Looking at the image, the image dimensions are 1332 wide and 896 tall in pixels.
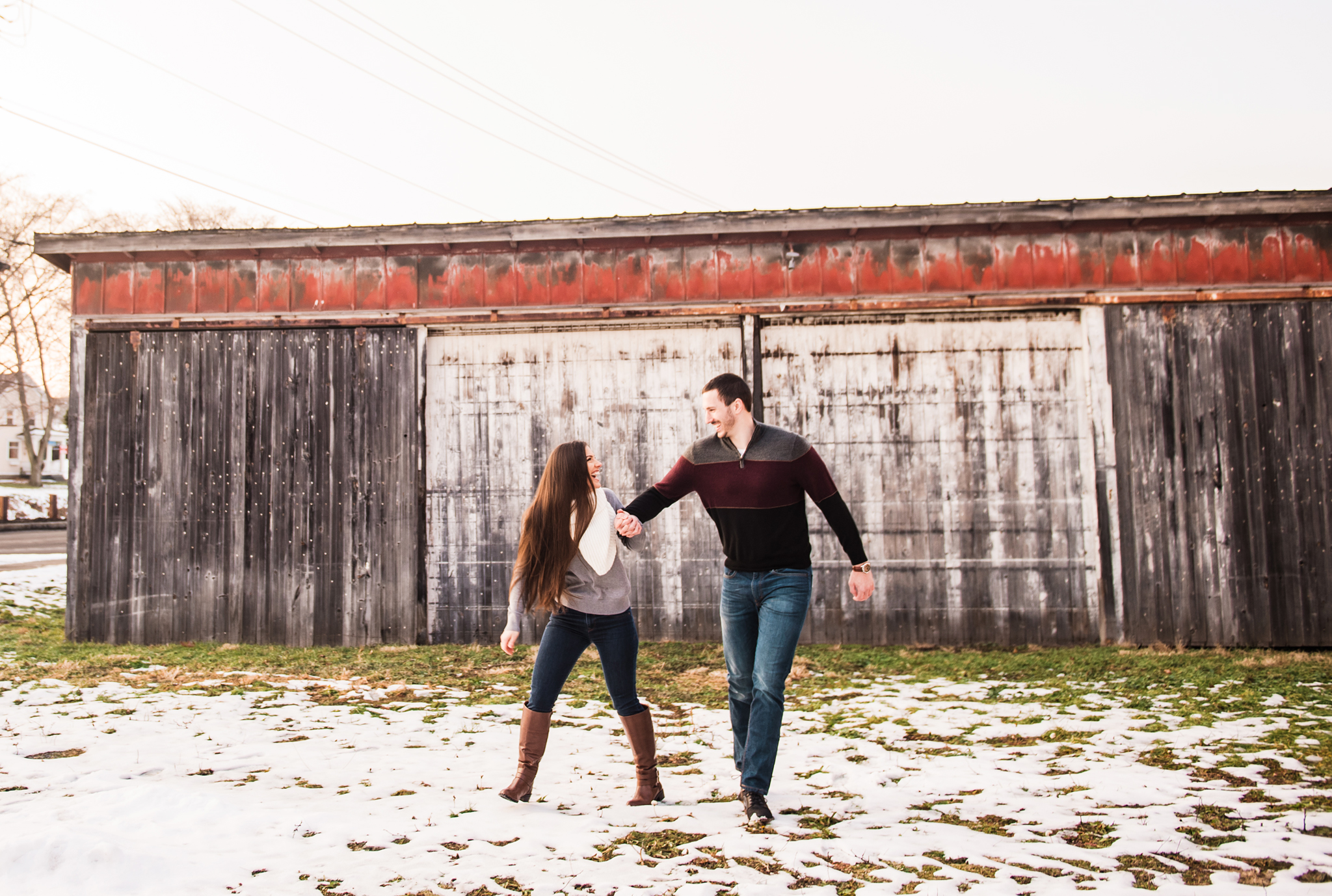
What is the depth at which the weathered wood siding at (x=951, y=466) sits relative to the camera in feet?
26.8

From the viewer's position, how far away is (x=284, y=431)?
8.75m

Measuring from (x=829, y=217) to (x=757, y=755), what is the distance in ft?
19.8

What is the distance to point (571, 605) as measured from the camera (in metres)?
Result: 3.89

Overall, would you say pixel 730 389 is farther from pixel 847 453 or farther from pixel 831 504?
pixel 847 453

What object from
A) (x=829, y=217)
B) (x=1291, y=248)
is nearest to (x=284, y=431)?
(x=829, y=217)

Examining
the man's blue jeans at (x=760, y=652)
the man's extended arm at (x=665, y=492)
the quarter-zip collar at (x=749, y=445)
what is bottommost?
the man's blue jeans at (x=760, y=652)

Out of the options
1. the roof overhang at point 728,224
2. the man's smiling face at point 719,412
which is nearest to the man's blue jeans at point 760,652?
the man's smiling face at point 719,412

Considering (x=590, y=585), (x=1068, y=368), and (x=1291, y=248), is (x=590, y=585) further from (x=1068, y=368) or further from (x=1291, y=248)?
(x=1291, y=248)

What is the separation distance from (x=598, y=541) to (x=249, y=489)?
6261 millimetres

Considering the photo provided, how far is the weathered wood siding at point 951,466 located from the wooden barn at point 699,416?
3cm

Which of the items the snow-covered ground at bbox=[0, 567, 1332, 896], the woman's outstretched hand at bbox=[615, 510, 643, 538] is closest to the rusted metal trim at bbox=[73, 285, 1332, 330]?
the snow-covered ground at bbox=[0, 567, 1332, 896]

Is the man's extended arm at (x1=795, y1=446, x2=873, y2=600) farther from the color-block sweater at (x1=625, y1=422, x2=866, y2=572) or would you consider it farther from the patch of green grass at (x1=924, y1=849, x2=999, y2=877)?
the patch of green grass at (x1=924, y1=849, x2=999, y2=877)

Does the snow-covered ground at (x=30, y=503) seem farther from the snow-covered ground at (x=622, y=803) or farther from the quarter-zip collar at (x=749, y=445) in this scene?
the quarter-zip collar at (x=749, y=445)

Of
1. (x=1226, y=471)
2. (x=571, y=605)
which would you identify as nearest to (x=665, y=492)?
(x=571, y=605)
